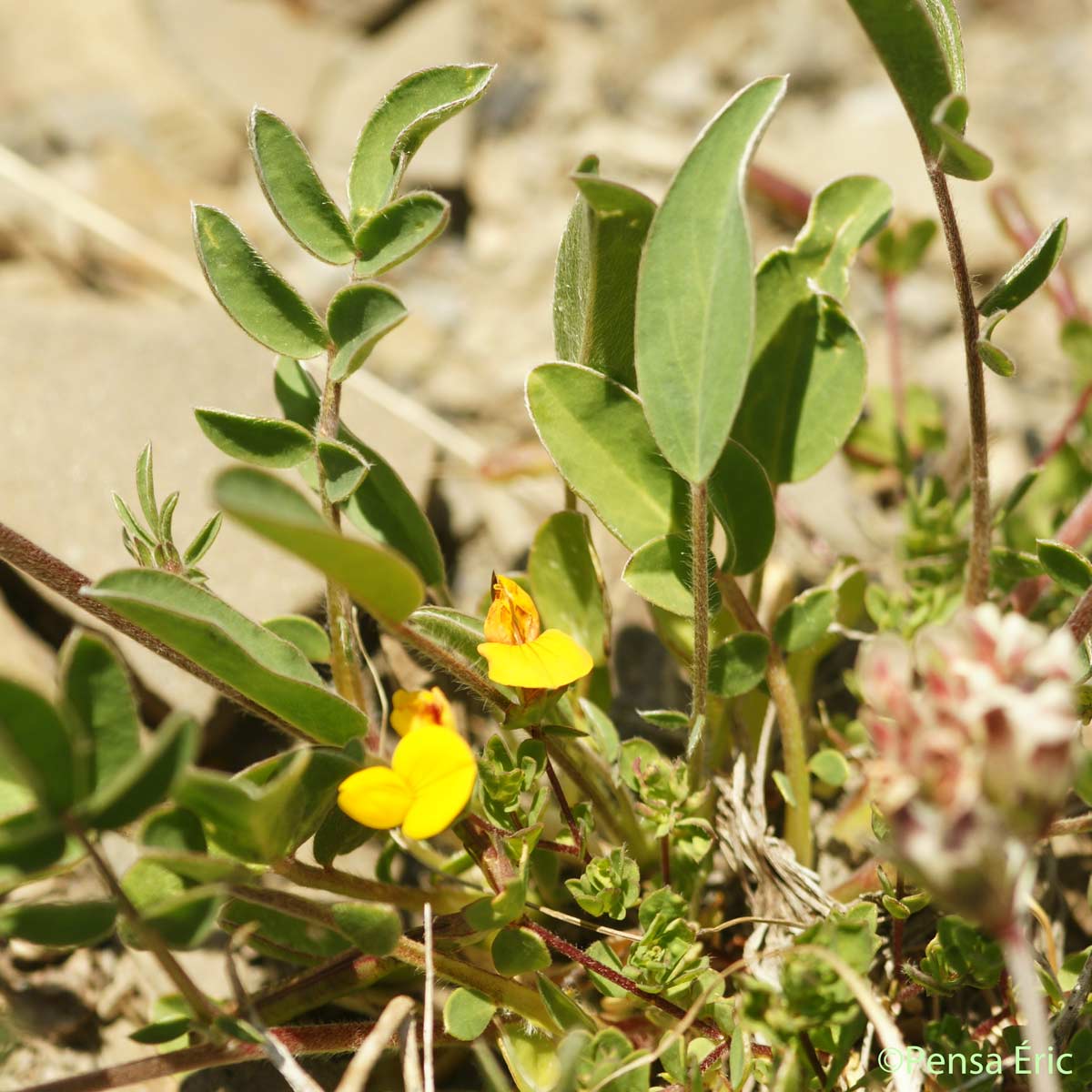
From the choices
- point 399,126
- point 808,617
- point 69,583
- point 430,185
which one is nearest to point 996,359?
point 808,617

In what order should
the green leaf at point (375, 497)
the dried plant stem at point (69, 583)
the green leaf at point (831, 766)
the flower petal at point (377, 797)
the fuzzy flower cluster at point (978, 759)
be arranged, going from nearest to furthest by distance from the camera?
the fuzzy flower cluster at point (978, 759) → the flower petal at point (377, 797) → the dried plant stem at point (69, 583) → the green leaf at point (375, 497) → the green leaf at point (831, 766)

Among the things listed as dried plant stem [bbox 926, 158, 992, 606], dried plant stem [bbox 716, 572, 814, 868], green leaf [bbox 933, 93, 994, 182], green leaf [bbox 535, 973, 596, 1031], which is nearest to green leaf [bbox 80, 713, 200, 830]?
green leaf [bbox 535, 973, 596, 1031]

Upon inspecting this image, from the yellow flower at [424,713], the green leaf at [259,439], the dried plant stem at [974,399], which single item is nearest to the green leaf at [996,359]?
the dried plant stem at [974,399]

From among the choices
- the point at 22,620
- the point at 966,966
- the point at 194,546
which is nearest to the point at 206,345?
the point at 22,620

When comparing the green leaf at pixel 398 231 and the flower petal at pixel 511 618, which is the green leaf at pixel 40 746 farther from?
the green leaf at pixel 398 231

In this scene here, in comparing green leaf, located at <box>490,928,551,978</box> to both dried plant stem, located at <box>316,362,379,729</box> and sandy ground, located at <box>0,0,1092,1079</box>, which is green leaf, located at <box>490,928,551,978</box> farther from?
sandy ground, located at <box>0,0,1092,1079</box>

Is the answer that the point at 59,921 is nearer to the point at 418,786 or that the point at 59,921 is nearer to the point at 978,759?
the point at 418,786
